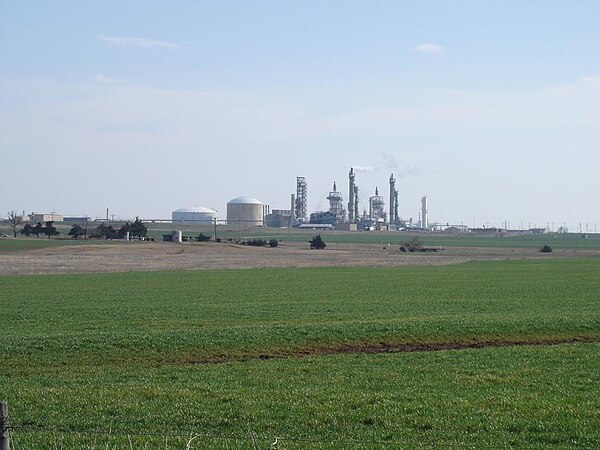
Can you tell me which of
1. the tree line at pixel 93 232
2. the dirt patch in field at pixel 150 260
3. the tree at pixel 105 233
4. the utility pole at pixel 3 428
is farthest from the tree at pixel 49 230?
the utility pole at pixel 3 428

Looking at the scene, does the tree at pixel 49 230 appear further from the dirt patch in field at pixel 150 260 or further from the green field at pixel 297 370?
the green field at pixel 297 370

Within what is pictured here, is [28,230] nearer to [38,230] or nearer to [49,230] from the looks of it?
[38,230]

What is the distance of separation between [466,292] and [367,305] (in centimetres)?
1126

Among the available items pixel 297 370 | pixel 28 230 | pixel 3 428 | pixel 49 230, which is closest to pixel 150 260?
pixel 49 230

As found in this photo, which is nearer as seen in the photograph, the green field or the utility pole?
the utility pole

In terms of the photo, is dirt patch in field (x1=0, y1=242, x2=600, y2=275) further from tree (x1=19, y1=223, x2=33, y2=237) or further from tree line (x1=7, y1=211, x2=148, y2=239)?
tree (x1=19, y1=223, x2=33, y2=237)

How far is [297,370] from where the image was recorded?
70.1 ft

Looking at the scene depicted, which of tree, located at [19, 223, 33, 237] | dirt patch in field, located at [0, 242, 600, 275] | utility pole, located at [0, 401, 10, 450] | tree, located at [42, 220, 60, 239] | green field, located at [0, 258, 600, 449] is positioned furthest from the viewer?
tree, located at [19, 223, 33, 237]

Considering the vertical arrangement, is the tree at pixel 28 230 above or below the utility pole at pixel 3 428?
above

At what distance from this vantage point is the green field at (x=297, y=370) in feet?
45.5

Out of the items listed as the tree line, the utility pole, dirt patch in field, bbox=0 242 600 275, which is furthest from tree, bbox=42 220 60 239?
the utility pole

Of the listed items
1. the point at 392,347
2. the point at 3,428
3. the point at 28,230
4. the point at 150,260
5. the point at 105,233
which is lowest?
the point at 392,347

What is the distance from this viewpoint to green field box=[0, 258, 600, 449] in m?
13.9

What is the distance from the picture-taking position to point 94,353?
25469 millimetres
